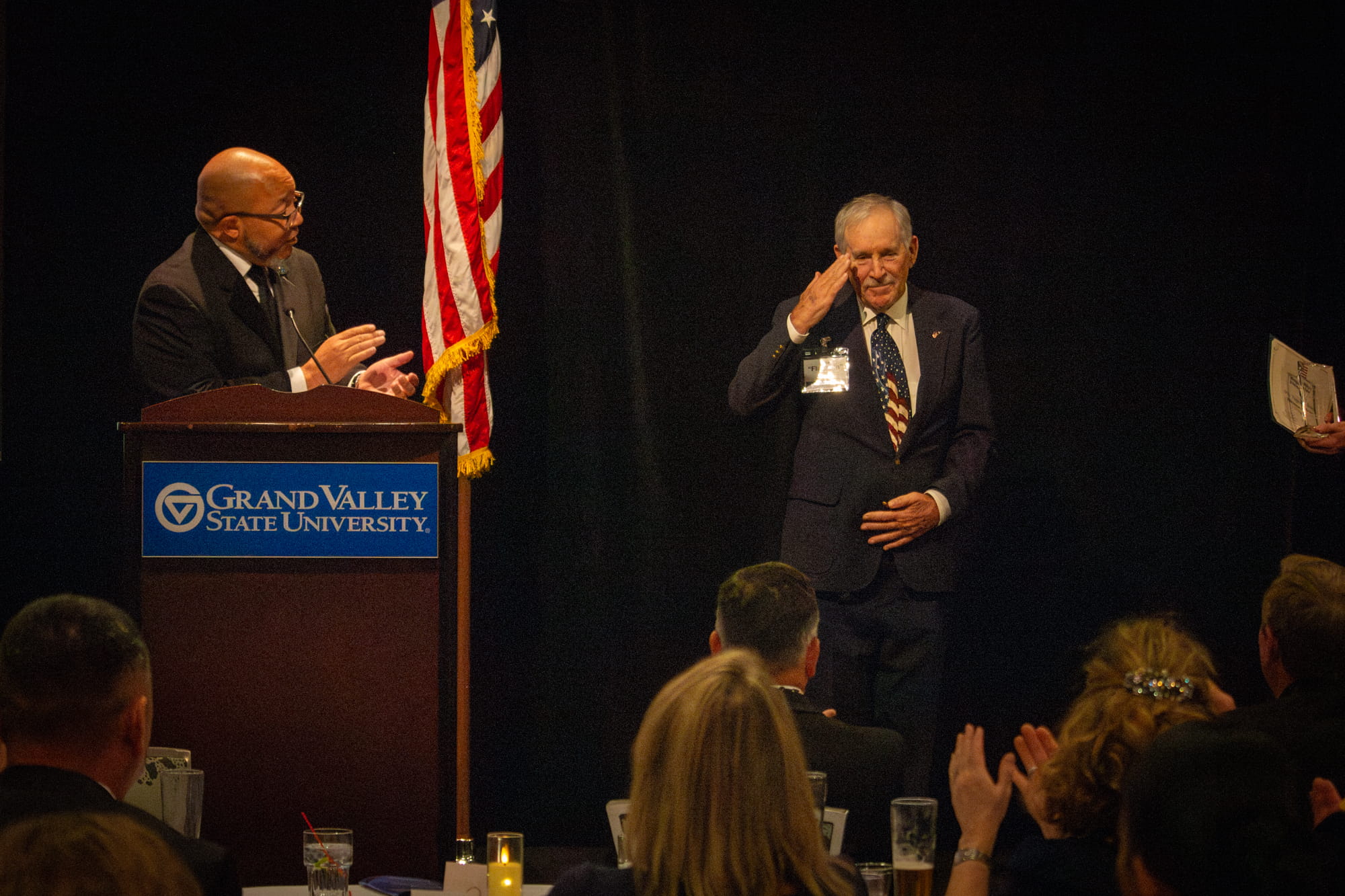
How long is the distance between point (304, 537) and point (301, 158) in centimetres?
185

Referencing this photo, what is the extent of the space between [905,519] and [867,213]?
98 cm

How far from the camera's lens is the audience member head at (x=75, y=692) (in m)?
1.81

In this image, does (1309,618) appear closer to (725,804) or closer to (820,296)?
(725,804)

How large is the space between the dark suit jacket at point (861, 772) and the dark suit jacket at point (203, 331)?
1.72 m

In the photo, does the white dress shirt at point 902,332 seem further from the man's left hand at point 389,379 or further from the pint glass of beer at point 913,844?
the pint glass of beer at point 913,844

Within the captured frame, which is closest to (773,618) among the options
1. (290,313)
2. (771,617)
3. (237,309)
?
(771,617)

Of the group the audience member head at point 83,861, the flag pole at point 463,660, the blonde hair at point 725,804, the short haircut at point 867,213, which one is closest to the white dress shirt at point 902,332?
the short haircut at point 867,213

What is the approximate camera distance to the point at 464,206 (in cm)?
410

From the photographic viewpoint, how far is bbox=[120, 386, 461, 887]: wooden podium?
3148 mm

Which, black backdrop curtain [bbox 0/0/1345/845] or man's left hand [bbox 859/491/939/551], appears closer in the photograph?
man's left hand [bbox 859/491/939/551]

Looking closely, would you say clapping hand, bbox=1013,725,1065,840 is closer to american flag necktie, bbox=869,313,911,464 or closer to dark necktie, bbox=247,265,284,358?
american flag necktie, bbox=869,313,911,464

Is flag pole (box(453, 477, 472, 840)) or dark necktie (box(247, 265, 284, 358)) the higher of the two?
dark necktie (box(247, 265, 284, 358))

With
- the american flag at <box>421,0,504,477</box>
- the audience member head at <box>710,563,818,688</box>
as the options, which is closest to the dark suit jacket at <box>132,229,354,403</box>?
the american flag at <box>421,0,504,477</box>

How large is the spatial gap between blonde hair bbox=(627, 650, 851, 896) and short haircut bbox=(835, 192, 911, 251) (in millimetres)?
2881
